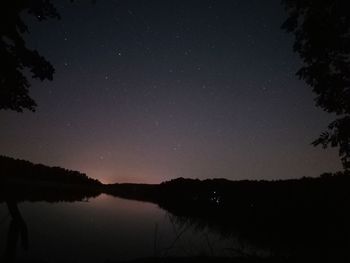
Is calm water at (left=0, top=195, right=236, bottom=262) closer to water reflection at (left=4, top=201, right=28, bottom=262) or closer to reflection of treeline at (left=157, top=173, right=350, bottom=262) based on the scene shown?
reflection of treeline at (left=157, top=173, right=350, bottom=262)

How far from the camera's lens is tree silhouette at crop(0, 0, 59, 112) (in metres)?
6.71

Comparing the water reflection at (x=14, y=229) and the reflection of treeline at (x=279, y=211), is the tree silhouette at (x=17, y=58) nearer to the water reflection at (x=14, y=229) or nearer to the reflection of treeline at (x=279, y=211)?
the water reflection at (x=14, y=229)

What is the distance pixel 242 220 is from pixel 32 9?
140ft

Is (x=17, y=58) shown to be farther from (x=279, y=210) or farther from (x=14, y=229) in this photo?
(x=279, y=210)

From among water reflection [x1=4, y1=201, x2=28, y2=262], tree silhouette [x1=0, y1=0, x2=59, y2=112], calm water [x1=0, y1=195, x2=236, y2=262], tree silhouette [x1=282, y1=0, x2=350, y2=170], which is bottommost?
water reflection [x1=4, y1=201, x2=28, y2=262]

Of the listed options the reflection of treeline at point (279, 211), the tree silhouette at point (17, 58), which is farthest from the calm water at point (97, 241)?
the tree silhouette at point (17, 58)

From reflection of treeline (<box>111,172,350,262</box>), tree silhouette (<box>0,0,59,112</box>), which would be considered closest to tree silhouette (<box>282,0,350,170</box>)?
reflection of treeline (<box>111,172,350,262</box>)

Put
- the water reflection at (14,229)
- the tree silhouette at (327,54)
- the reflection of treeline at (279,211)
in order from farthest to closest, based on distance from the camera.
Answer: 1. the reflection of treeline at (279,211)
2. the tree silhouette at (327,54)
3. the water reflection at (14,229)

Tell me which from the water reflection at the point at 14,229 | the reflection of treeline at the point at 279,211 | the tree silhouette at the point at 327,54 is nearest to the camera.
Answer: the water reflection at the point at 14,229

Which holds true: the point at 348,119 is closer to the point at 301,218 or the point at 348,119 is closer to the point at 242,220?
the point at 301,218

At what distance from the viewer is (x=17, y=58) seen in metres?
8.08

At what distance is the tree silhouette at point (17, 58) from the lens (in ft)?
22.0

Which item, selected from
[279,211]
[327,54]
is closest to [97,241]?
[327,54]

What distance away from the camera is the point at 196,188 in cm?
8450
